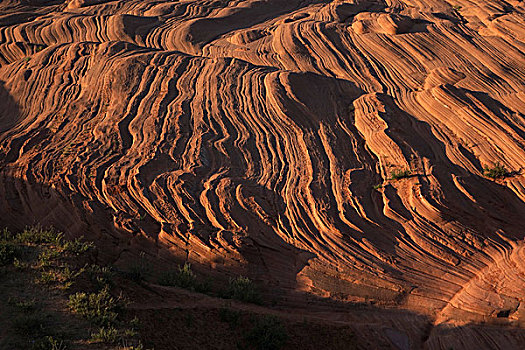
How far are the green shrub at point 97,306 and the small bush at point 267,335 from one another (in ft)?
8.22

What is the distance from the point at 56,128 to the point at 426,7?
20170mm

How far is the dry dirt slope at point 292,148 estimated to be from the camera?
1193 centimetres

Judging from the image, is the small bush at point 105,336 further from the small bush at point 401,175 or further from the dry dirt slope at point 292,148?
the small bush at point 401,175

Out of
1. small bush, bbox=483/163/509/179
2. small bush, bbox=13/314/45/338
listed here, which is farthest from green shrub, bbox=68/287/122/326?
small bush, bbox=483/163/509/179

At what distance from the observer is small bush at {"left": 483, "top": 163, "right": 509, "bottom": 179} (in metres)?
14.2

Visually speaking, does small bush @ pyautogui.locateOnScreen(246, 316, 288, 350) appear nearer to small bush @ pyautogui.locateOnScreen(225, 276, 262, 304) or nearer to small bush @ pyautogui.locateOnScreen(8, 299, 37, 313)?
small bush @ pyautogui.locateOnScreen(225, 276, 262, 304)

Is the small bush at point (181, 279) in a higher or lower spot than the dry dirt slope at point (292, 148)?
lower

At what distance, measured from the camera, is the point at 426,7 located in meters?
26.8

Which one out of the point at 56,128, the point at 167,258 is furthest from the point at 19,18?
the point at 167,258

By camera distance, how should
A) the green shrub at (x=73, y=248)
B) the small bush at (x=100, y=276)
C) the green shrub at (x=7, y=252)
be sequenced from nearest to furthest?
the small bush at (x=100, y=276) < the green shrub at (x=7, y=252) < the green shrub at (x=73, y=248)

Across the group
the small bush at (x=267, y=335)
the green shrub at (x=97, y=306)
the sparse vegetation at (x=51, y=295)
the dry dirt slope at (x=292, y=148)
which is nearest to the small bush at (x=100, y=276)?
the sparse vegetation at (x=51, y=295)

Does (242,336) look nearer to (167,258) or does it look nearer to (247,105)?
(167,258)

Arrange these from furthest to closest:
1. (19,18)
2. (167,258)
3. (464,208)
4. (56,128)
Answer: (19,18) → (56,128) → (464,208) → (167,258)

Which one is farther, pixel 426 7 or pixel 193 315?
pixel 426 7
